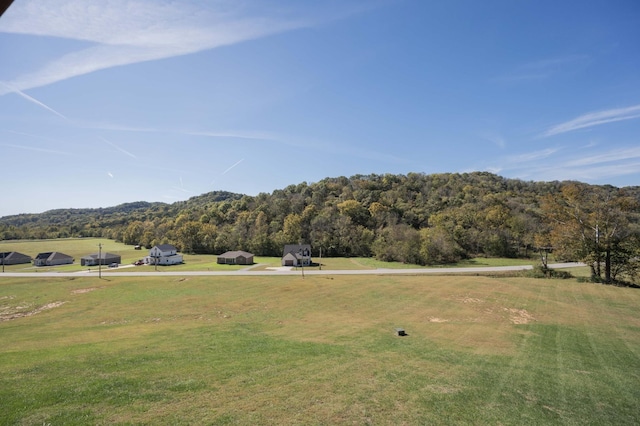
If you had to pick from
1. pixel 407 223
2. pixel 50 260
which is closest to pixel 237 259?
pixel 50 260

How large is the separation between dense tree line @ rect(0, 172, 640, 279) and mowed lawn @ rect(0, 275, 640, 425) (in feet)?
38.4

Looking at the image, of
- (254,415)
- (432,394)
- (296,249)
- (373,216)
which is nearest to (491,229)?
(373,216)

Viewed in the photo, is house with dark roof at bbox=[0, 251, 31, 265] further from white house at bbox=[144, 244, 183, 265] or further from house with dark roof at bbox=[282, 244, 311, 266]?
house with dark roof at bbox=[282, 244, 311, 266]

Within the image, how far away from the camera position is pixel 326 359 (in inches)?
523

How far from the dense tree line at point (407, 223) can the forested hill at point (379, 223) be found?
0.26 metres

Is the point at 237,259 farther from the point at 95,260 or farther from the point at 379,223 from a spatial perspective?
the point at 379,223

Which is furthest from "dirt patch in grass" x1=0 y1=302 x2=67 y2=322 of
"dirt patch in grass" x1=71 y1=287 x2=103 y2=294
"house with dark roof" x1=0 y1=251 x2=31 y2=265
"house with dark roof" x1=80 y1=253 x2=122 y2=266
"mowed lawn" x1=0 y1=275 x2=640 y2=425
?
"house with dark roof" x1=0 y1=251 x2=31 y2=265

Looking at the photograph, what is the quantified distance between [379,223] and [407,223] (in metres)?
8.40

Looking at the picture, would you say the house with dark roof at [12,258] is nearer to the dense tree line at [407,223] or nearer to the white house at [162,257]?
the dense tree line at [407,223]

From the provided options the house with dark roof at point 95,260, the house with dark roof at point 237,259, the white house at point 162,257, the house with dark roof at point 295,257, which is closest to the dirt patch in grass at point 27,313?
the house with dark roof at point 295,257

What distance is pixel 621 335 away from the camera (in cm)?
1872

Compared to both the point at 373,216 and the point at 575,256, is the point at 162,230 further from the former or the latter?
the point at 575,256

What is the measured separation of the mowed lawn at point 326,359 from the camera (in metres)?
8.63

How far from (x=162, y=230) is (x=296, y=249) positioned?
2441 inches
